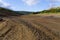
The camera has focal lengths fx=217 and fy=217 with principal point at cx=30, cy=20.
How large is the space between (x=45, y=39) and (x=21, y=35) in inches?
62.9

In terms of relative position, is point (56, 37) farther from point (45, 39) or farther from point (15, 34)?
point (15, 34)

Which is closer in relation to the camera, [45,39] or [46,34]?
[45,39]

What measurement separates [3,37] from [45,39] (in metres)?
2.38

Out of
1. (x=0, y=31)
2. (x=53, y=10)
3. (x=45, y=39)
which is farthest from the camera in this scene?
(x=53, y=10)

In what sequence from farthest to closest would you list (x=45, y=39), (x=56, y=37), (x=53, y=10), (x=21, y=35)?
(x=53, y=10) < (x=21, y=35) < (x=56, y=37) < (x=45, y=39)

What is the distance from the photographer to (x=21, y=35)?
9.84 m

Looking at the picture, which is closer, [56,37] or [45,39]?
[45,39]

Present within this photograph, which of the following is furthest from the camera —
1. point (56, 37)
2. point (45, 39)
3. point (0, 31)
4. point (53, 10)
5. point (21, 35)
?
point (53, 10)

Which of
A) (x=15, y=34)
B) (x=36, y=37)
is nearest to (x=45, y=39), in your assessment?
(x=36, y=37)

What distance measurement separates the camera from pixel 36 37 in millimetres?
9016

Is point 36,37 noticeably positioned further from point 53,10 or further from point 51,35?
point 53,10

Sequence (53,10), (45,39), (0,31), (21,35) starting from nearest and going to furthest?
(45,39) → (21,35) → (0,31) → (53,10)

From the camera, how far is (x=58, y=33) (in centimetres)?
996

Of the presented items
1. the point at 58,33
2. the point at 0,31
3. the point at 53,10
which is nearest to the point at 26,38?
the point at 58,33
